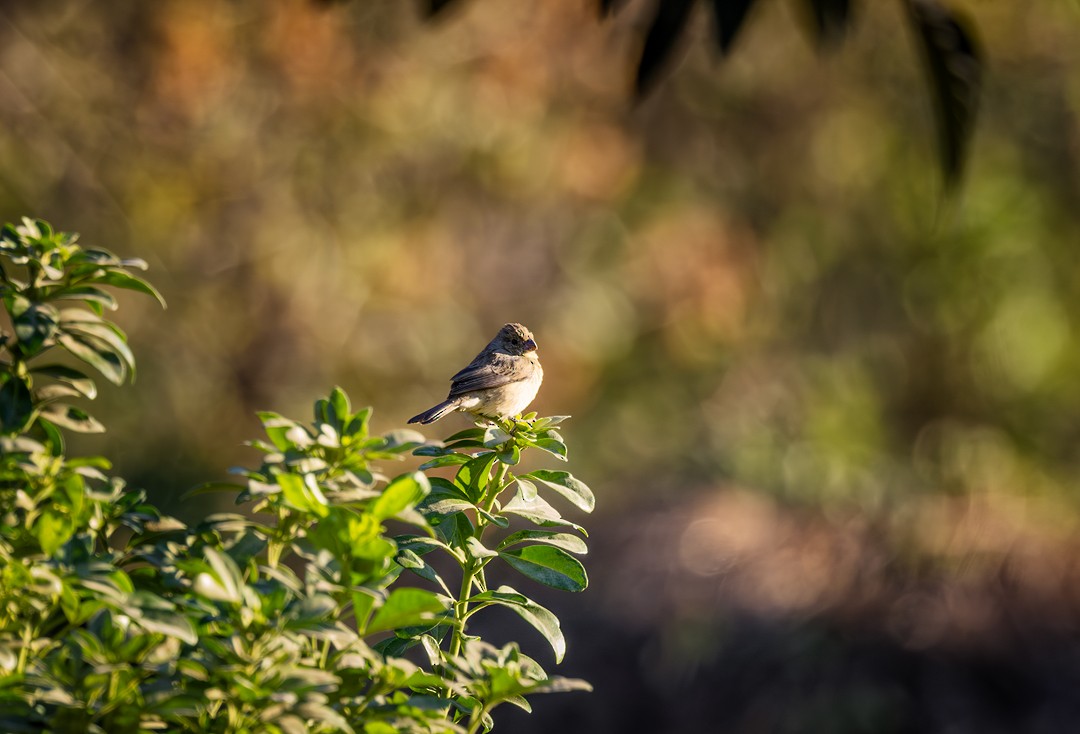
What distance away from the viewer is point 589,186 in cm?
952

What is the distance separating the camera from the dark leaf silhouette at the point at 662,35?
141 cm

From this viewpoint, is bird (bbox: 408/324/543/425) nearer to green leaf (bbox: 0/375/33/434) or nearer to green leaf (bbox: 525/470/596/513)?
green leaf (bbox: 525/470/596/513)

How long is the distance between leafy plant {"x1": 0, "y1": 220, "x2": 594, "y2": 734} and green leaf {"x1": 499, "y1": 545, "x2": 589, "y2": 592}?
11 centimetres

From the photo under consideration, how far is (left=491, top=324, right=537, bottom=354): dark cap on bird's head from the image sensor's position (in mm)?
3688

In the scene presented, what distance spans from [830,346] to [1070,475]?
235 centimetres

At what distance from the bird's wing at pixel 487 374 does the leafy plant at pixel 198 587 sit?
178 centimetres

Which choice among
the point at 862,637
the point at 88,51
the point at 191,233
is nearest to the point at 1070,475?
the point at 862,637

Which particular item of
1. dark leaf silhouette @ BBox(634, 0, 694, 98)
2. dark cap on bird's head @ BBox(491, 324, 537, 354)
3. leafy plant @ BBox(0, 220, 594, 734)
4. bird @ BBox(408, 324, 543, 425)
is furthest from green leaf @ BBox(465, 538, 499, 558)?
dark cap on bird's head @ BBox(491, 324, 537, 354)

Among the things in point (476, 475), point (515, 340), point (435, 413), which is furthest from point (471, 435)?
point (515, 340)

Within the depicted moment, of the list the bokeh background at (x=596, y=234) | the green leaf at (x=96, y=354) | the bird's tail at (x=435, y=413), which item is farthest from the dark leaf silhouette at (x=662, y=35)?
the bokeh background at (x=596, y=234)

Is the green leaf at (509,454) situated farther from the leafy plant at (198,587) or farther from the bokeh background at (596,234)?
the bokeh background at (596,234)

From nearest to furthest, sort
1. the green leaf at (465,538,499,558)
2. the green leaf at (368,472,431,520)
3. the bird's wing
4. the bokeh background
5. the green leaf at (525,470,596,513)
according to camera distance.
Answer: the green leaf at (368,472,431,520)
the green leaf at (465,538,499,558)
the green leaf at (525,470,596,513)
the bird's wing
the bokeh background

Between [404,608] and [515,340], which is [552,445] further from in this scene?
[515,340]

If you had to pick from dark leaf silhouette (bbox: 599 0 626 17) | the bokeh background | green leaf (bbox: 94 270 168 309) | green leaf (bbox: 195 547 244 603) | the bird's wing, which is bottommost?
green leaf (bbox: 195 547 244 603)
